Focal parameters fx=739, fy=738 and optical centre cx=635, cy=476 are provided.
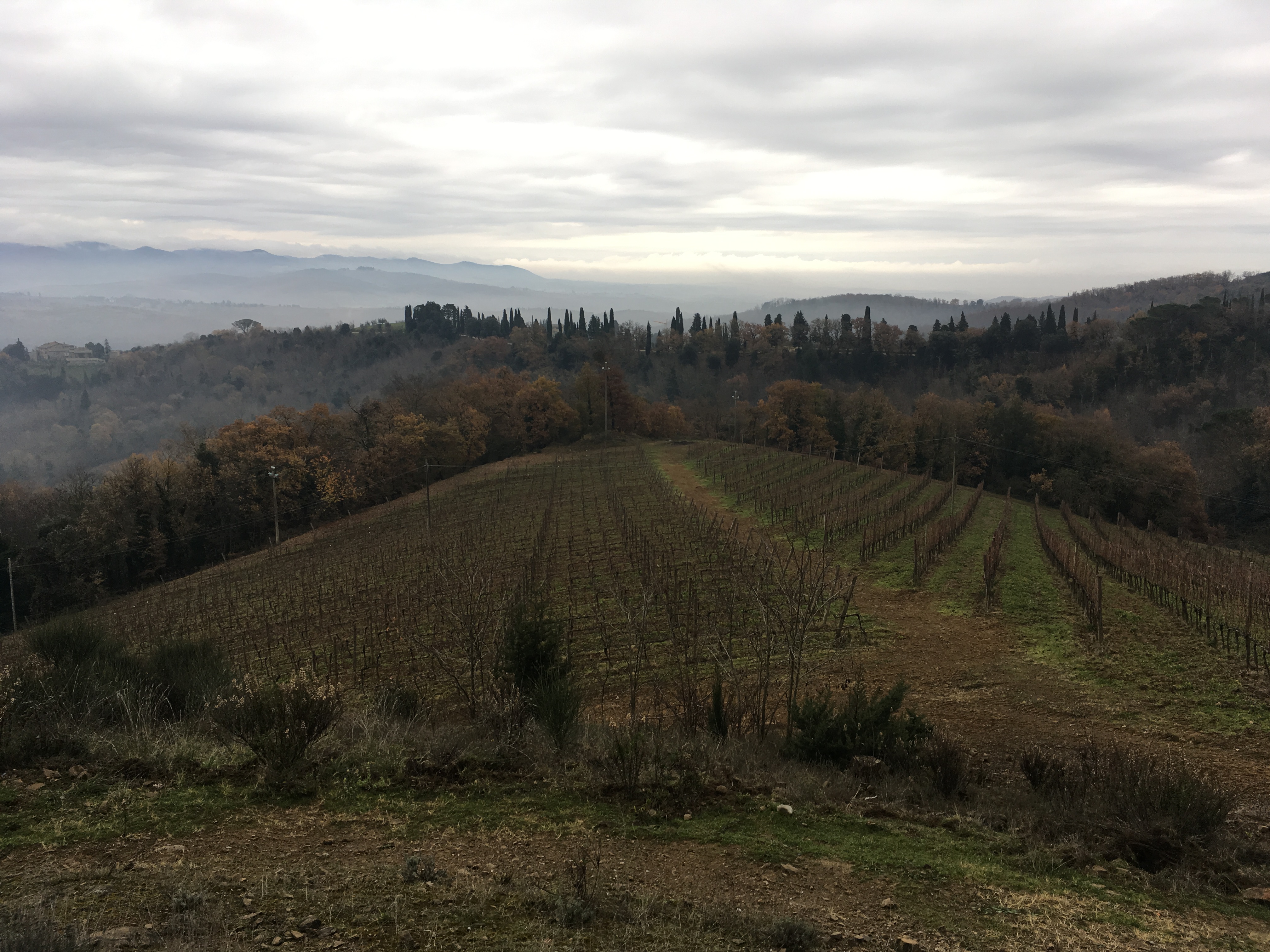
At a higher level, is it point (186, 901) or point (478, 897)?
point (186, 901)

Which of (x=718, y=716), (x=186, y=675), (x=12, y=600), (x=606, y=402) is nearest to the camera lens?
(x=718, y=716)

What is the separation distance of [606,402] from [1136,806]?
6093cm

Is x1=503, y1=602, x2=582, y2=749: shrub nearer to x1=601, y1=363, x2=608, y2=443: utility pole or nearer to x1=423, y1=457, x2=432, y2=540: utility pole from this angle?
x1=423, y1=457, x2=432, y2=540: utility pole

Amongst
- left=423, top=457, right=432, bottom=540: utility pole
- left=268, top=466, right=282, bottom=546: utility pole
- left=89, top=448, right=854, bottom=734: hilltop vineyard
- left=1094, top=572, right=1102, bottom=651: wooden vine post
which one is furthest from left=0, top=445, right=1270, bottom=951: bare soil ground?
left=268, top=466, right=282, bottom=546: utility pole

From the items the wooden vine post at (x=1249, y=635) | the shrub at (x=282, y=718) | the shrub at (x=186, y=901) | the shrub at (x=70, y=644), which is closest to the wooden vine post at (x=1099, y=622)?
the wooden vine post at (x=1249, y=635)

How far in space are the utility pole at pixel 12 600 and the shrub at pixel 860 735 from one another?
33001 mm

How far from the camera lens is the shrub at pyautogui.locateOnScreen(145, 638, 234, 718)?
9367 millimetres

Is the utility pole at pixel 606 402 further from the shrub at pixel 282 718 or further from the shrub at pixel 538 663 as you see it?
the shrub at pixel 282 718

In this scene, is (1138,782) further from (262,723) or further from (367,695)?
(367,695)

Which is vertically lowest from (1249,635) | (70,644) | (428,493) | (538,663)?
(428,493)

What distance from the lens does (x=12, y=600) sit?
107ft

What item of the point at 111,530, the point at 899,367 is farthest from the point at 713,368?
the point at 111,530

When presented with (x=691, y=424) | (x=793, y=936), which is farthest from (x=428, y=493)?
(x=691, y=424)

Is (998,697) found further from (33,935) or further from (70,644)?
(70,644)
